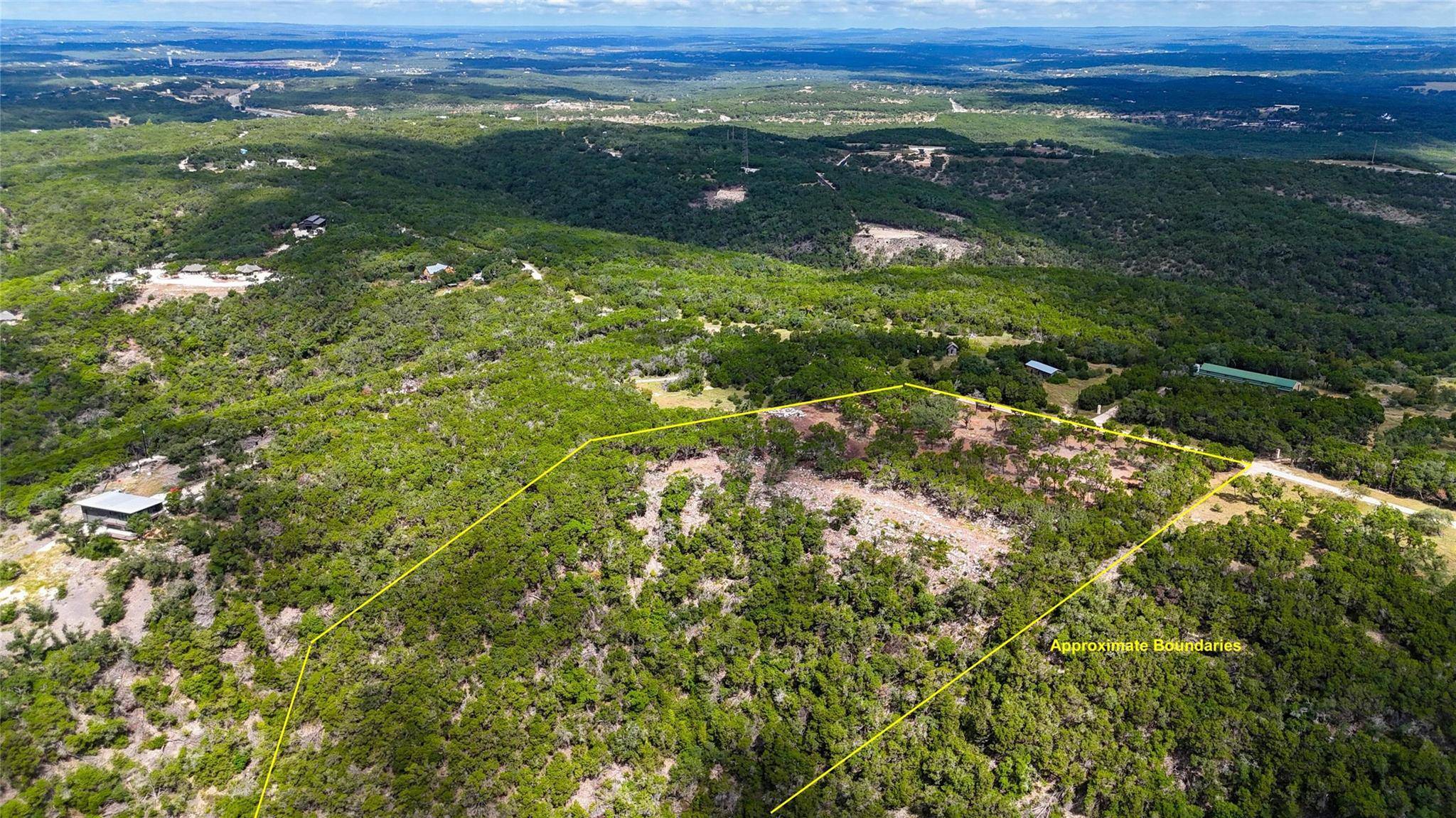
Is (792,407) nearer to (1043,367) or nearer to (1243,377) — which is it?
(1043,367)

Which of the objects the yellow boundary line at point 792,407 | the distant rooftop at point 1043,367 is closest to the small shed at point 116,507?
the yellow boundary line at point 792,407

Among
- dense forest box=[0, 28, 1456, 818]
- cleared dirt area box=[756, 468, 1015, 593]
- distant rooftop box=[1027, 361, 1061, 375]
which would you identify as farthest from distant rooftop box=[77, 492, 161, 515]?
distant rooftop box=[1027, 361, 1061, 375]

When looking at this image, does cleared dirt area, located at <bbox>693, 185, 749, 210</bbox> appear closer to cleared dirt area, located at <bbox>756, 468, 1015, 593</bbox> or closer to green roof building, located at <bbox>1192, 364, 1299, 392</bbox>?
green roof building, located at <bbox>1192, 364, 1299, 392</bbox>

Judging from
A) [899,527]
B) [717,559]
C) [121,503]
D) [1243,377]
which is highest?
[1243,377]

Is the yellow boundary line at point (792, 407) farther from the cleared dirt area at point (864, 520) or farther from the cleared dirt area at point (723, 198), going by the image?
the cleared dirt area at point (723, 198)

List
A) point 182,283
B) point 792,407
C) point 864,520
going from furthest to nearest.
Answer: point 182,283, point 792,407, point 864,520

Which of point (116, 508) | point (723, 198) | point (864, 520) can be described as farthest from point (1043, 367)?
point (723, 198)

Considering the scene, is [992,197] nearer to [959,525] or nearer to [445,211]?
[445,211]
